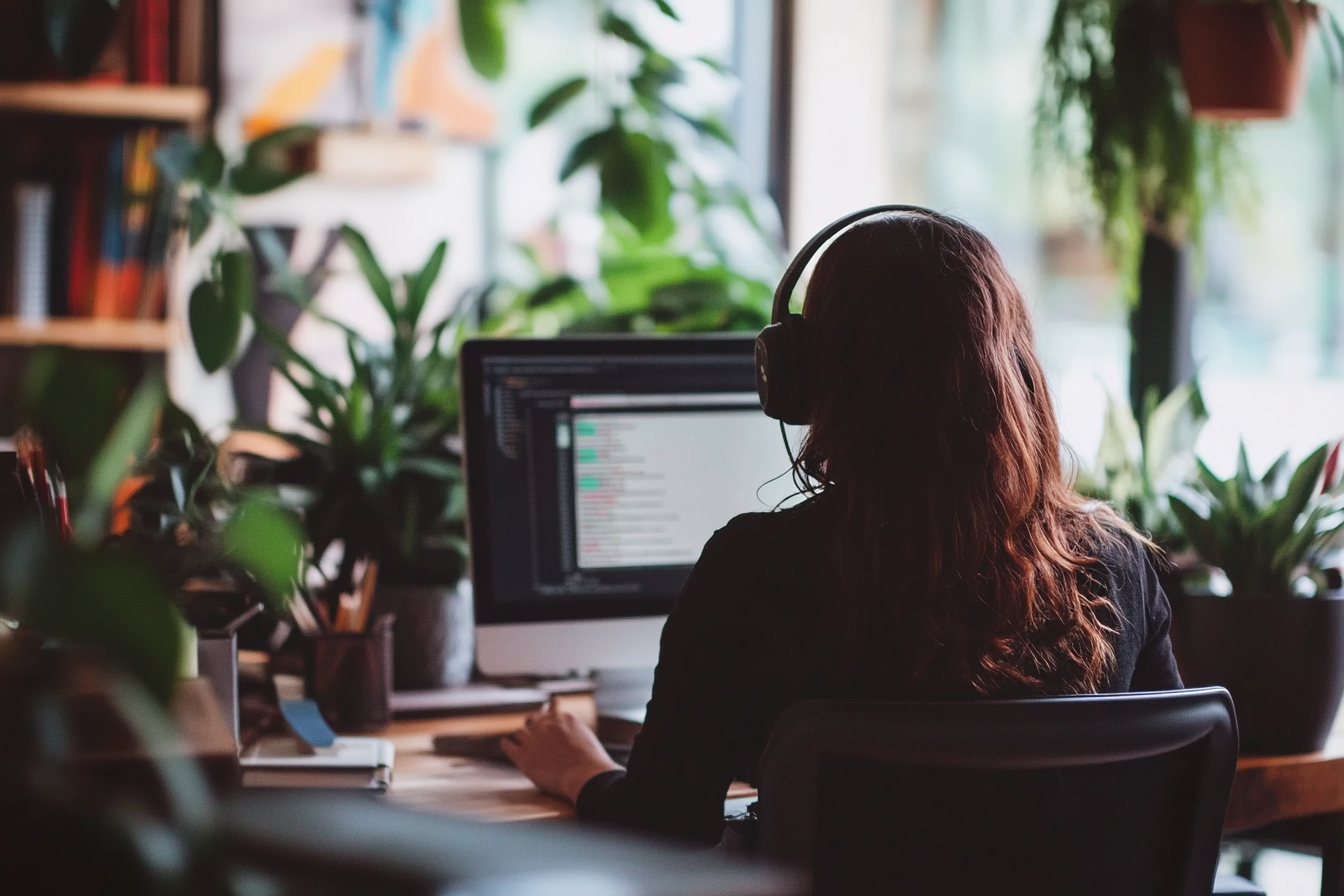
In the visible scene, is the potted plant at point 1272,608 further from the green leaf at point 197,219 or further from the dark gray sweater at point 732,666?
the green leaf at point 197,219

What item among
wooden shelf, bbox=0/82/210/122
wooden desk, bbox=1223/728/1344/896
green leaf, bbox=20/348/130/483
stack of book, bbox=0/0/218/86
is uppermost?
stack of book, bbox=0/0/218/86

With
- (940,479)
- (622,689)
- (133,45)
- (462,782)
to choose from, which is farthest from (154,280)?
(940,479)

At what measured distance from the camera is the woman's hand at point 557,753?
1.28 meters

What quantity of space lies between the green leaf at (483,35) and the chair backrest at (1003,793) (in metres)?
0.72

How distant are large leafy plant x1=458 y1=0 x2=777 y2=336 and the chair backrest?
1.21 meters

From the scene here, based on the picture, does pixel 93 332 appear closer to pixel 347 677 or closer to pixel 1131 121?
pixel 347 677

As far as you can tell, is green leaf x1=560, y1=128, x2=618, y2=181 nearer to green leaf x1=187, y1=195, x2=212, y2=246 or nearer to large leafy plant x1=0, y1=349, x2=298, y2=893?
green leaf x1=187, y1=195, x2=212, y2=246

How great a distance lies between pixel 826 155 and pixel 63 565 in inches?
118

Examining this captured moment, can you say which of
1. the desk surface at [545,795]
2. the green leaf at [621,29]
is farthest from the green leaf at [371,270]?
Answer: the desk surface at [545,795]

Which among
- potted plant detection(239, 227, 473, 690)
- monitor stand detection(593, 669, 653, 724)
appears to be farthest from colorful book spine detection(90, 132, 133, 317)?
monitor stand detection(593, 669, 653, 724)

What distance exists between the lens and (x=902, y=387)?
3.54ft

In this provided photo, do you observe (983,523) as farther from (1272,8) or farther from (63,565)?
(1272,8)

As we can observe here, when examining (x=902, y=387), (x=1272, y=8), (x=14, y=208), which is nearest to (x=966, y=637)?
(x=902, y=387)

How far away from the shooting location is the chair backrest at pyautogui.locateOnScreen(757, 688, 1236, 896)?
2.78 feet
